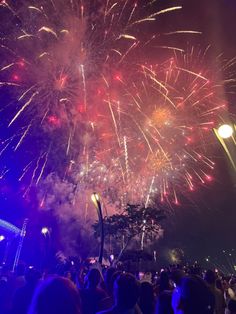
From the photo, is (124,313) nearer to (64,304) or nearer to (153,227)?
(64,304)

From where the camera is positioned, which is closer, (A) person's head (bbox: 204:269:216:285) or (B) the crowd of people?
(B) the crowd of people

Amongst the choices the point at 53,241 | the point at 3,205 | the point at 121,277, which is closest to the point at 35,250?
the point at 53,241

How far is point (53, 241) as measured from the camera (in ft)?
122

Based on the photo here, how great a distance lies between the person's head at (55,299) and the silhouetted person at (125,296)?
95 cm

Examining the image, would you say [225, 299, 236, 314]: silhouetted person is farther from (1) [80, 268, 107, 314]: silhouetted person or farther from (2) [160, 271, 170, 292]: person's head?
(1) [80, 268, 107, 314]: silhouetted person

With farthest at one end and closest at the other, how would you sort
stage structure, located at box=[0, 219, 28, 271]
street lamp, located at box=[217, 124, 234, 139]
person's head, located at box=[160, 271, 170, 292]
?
stage structure, located at box=[0, 219, 28, 271] < street lamp, located at box=[217, 124, 234, 139] < person's head, located at box=[160, 271, 170, 292]

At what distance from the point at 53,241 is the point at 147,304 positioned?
33149mm

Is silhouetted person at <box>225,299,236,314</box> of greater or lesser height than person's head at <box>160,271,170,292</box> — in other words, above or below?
below

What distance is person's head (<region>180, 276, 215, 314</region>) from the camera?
131 inches

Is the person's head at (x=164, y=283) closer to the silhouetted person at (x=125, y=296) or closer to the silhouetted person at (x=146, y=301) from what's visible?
the silhouetted person at (x=146, y=301)

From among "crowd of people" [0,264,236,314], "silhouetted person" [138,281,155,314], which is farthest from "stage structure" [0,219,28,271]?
"silhouetted person" [138,281,155,314]

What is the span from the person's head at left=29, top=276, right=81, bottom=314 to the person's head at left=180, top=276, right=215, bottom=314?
122 centimetres

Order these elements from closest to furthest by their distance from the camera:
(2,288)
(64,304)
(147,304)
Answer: (64,304), (147,304), (2,288)

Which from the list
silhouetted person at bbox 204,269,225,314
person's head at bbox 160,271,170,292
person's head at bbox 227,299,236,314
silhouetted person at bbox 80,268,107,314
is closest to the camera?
person's head at bbox 227,299,236,314
